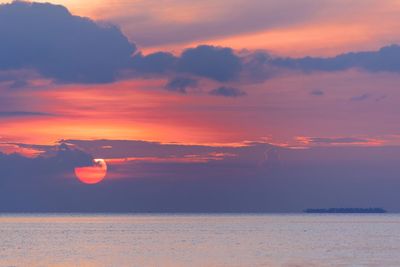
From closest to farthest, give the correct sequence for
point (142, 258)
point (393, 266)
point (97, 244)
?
point (393, 266), point (142, 258), point (97, 244)

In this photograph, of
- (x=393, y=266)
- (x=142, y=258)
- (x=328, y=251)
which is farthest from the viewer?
(x=328, y=251)

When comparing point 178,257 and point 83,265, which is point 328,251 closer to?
point 178,257

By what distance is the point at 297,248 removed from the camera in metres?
109

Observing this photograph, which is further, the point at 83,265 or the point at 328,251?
the point at 328,251

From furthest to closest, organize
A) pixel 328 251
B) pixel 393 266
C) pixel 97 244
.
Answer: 1. pixel 97 244
2. pixel 328 251
3. pixel 393 266

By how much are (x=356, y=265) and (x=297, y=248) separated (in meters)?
30.0

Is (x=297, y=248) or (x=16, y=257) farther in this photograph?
(x=297, y=248)

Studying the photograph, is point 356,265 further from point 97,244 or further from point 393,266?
point 97,244

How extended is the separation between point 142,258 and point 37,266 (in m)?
13.6

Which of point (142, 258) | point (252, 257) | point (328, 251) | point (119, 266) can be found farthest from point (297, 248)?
point (119, 266)

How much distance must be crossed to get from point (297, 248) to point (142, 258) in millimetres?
26356

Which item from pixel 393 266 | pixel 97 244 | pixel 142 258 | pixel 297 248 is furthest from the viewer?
pixel 97 244

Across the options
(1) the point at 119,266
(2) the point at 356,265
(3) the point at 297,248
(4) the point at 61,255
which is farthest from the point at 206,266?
(3) the point at 297,248

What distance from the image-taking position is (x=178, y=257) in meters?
91.5
